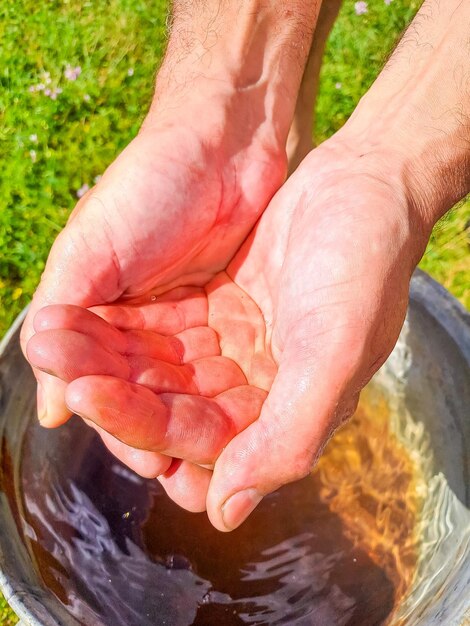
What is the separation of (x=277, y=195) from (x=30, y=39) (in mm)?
1907

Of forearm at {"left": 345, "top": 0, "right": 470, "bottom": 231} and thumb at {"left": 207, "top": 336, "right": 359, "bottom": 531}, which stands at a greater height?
forearm at {"left": 345, "top": 0, "right": 470, "bottom": 231}

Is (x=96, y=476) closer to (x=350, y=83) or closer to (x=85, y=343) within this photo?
(x=85, y=343)

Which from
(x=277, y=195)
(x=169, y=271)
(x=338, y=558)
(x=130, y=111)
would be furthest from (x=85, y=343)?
(x=130, y=111)

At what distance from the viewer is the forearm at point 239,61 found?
186 cm

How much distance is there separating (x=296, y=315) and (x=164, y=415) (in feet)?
1.24

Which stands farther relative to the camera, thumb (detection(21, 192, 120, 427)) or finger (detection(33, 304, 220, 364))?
thumb (detection(21, 192, 120, 427))

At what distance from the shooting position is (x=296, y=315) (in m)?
1.45

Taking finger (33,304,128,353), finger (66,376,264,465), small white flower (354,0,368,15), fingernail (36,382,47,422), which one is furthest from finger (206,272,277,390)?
small white flower (354,0,368,15)

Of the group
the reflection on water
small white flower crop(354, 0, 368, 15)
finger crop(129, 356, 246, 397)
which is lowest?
the reflection on water

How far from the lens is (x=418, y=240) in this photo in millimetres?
1507

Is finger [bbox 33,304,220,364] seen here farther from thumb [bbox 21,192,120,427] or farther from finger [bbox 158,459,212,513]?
finger [bbox 158,459,212,513]

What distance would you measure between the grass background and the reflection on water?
866 millimetres

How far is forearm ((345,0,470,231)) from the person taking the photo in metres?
1.59

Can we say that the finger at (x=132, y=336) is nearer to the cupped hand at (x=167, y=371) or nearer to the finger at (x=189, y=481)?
the cupped hand at (x=167, y=371)
